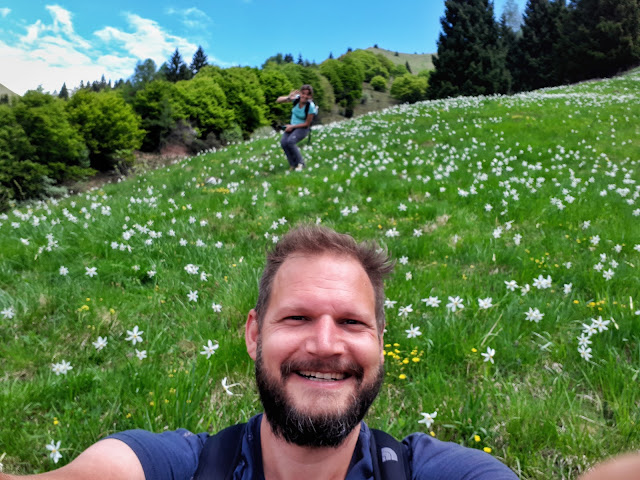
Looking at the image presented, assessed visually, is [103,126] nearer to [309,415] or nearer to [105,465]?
[105,465]

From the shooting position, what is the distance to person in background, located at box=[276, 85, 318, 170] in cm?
1190

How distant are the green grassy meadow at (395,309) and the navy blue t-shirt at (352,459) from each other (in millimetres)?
572

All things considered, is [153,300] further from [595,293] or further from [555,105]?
[555,105]

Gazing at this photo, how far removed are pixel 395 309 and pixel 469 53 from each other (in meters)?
54.0

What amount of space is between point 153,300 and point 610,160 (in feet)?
39.4

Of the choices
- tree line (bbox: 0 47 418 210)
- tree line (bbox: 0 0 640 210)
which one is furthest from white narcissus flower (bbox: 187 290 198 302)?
tree line (bbox: 0 0 640 210)

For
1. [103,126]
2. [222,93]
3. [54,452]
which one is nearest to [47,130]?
[103,126]

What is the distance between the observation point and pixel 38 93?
126ft

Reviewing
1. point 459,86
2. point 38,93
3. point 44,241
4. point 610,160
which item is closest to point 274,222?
point 44,241

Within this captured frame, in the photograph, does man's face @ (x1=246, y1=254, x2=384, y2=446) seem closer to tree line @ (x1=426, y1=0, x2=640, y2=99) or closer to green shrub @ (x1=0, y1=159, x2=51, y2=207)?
green shrub @ (x1=0, y1=159, x2=51, y2=207)

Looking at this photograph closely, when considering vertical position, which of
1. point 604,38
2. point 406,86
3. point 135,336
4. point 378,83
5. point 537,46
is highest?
point 378,83

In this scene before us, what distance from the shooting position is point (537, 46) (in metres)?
59.6

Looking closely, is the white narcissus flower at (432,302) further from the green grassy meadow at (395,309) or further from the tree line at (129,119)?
the tree line at (129,119)

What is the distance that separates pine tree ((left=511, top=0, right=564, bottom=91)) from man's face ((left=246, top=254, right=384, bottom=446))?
66859 mm
